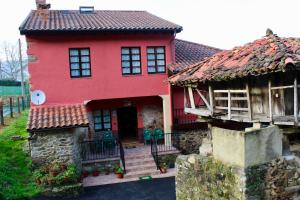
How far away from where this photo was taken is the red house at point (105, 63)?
14.1 meters

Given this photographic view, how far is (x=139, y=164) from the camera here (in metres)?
13.8

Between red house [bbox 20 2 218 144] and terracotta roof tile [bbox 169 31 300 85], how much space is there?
4707mm

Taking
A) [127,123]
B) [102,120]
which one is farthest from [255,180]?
[127,123]

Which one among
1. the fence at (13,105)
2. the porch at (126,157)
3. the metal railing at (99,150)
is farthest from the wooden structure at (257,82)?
the fence at (13,105)

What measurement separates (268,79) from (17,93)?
103 feet

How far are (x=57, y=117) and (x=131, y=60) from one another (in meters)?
4.70

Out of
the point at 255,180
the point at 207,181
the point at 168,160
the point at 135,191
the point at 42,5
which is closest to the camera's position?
the point at 255,180

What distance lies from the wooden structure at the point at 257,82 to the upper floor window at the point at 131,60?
6.00m

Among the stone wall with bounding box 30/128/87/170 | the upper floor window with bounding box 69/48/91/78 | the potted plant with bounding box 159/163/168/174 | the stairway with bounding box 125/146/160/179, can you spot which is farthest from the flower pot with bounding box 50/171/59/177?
the upper floor window with bounding box 69/48/91/78

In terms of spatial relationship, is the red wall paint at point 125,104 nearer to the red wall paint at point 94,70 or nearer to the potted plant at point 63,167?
the red wall paint at point 94,70

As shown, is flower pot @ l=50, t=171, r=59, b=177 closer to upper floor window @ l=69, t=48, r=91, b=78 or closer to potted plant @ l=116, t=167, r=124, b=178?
potted plant @ l=116, t=167, r=124, b=178

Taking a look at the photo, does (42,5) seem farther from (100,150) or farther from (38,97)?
(100,150)

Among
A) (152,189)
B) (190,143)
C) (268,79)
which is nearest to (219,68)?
(268,79)

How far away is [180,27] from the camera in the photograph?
15.3 meters
